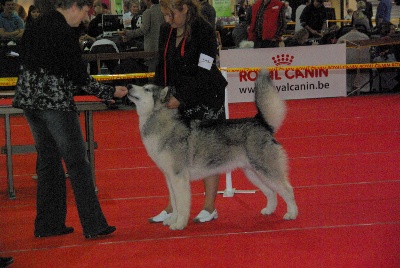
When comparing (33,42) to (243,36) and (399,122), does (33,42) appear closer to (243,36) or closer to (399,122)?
(399,122)

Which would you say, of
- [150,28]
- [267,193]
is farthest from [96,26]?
[267,193]

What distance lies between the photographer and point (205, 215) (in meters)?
4.66

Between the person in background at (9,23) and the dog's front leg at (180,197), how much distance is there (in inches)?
335

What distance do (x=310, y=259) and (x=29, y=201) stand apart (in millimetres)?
2860

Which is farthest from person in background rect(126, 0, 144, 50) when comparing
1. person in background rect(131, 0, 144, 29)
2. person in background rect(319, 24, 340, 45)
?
person in background rect(319, 24, 340, 45)

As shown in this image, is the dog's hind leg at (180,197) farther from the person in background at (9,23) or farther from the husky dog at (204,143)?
the person in background at (9,23)

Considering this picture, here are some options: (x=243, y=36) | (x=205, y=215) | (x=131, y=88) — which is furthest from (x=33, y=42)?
(x=243, y=36)

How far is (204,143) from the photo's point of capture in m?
4.42

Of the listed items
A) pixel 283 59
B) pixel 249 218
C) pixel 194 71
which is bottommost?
pixel 249 218

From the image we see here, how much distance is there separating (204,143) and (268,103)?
53 cm

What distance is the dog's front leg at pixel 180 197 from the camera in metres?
4.35

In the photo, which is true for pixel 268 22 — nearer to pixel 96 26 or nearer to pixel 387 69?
pixel 387 69

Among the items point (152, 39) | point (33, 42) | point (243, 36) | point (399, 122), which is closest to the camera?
point (33, 42)

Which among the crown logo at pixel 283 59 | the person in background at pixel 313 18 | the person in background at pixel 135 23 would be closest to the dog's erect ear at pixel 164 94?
the crown logo at pixel 283 59
